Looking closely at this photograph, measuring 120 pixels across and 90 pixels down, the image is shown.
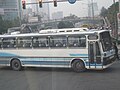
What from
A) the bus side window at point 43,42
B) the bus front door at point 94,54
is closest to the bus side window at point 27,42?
the bus side window at point 43,42

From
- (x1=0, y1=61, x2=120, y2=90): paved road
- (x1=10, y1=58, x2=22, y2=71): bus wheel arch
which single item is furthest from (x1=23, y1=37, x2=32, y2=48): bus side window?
(x1=0, y1=61, x2=120, y2=90): paved road

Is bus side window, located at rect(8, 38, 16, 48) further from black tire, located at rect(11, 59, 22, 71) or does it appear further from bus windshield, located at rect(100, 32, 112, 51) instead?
bus windshield, located at rect(100, 32, 112, 51)

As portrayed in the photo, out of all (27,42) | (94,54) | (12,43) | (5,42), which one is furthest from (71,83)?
(5,42)

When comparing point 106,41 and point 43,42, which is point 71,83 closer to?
point 106,41

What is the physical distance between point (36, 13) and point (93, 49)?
308ft

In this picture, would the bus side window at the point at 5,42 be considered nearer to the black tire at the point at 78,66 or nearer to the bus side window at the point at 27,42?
the bus side window at the point at 27,42

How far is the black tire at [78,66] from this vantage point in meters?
14.1

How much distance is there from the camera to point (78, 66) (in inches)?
558

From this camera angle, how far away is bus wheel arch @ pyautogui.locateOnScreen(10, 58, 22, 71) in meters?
16.0

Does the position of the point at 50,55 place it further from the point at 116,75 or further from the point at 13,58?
the point at 116,75

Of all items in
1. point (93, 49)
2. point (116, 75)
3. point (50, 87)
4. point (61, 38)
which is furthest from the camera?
point (61, 38)

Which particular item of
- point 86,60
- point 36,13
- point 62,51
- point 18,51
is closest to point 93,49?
point 86,60

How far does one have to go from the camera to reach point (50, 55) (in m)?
14.9

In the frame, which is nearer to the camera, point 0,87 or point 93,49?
point 0,87
